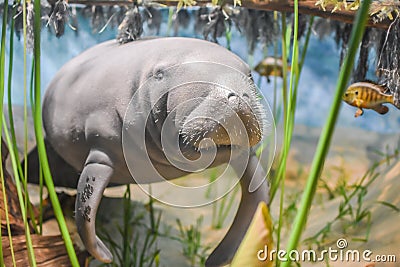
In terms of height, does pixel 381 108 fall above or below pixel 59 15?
below

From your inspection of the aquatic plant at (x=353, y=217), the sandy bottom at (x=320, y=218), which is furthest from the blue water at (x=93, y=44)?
the aquatic plant at (x=353, y=217)

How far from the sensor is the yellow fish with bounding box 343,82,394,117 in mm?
1274

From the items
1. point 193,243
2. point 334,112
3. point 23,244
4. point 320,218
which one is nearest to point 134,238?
point 193,243

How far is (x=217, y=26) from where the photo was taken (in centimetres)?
156

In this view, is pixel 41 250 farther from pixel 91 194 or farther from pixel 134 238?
pixel 134 238

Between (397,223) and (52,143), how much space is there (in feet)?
3.95

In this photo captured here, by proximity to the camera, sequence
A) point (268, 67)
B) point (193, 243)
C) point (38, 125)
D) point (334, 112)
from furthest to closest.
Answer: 1. point (268, 67)
2. point (193, 243)
3. point (38, 125)
4. point (334, 112)

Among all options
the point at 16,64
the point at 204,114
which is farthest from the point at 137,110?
the point at 16,64

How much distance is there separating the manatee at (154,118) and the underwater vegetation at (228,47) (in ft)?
0.31

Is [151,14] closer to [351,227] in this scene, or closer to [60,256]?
[60,256]
